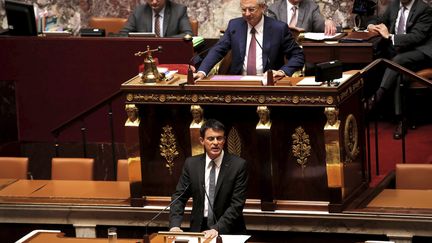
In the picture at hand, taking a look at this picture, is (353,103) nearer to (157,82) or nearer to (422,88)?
(157,82)

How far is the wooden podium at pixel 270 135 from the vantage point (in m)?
9.39

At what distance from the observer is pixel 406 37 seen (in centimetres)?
1232

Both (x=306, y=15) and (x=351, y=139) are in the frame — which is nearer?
(x=351, y=139)

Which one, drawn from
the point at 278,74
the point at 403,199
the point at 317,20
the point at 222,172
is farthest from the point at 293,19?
the point at 222,172

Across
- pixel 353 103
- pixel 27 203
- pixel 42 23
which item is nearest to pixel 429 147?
pixel 353 103

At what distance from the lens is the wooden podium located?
9.39 m

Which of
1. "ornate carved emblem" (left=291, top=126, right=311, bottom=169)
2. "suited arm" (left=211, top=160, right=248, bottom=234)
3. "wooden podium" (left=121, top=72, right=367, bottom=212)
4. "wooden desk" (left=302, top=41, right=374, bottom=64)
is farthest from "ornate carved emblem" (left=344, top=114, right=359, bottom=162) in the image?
"wooden desk" (left=302, top=41, right=374, bottom=64)

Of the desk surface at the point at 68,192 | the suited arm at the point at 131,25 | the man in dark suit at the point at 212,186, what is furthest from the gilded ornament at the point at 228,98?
the suited arm at the point at 131,25

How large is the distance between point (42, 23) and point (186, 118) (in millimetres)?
4405

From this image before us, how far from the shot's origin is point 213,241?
8.26m

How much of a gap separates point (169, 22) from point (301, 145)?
4.02 m

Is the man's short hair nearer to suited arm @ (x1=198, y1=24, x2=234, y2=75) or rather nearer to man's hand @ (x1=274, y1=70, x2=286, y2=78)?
man's hand @ (x1=274, y1=70, x2=286, y2=78)

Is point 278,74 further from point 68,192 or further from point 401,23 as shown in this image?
point 401,23

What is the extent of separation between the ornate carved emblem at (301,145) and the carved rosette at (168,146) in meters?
0.97
